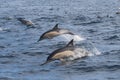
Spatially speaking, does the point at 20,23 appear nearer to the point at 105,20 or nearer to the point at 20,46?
the point at 105,20

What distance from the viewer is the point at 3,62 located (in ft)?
58.4

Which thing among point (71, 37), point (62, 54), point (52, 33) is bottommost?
point (71, 37)

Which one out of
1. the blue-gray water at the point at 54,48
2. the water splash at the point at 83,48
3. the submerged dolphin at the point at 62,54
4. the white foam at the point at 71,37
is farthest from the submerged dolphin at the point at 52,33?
the submerged dolphin at the point at 62,54

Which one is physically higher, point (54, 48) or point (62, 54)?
point (62, 54)

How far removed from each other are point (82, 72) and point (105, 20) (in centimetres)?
1533

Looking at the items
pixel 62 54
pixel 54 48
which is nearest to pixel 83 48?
pixel 54 48

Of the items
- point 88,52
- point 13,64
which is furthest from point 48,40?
point 13,64

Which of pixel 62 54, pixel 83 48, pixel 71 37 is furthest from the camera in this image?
pixel 71 37

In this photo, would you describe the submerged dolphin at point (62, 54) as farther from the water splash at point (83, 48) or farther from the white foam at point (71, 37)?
the white foam at point (71, 37)

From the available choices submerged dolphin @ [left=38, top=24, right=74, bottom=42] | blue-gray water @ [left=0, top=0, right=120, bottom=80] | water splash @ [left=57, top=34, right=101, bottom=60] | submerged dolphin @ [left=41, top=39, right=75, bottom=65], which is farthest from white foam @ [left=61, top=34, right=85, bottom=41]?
submerged dolphin @ [left=41, top=39, right=75, bottom=65]

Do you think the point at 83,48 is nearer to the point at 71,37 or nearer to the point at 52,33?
the point at 52,33

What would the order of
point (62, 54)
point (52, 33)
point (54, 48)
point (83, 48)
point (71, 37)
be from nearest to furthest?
1. point (62, 54)
2. point (83, 48)
3. point (54, 48)
4. point (52, 33)
5. point (71, 37)

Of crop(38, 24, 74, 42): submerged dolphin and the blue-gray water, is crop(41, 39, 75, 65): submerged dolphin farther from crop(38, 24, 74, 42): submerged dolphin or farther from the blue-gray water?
crop(38, 24, 74, 42): submerged dolphin

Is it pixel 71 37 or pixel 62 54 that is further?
pixel 71 37
